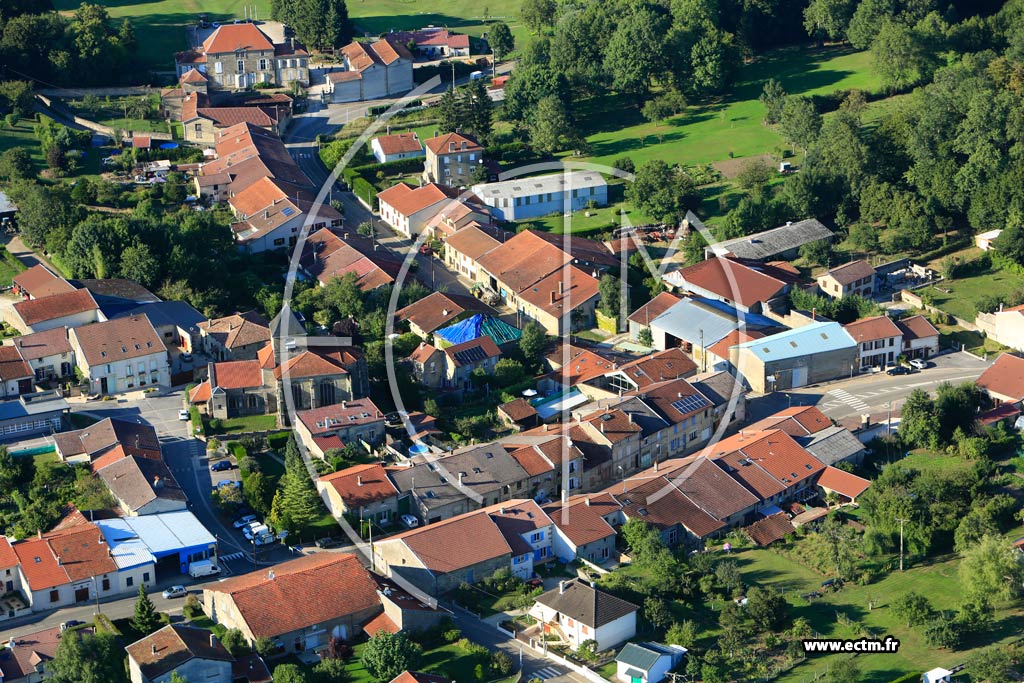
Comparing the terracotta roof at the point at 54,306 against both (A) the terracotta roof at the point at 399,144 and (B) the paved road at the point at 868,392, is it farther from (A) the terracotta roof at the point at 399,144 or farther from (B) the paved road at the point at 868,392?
(B) the paved road at the point at 868,392

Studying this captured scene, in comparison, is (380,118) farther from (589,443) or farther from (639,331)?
(589,443)

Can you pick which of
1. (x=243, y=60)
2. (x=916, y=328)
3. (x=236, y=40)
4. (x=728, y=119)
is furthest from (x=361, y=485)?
(x=236, y=40)

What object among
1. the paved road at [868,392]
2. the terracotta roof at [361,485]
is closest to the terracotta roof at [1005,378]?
→ the paved road at [868,392]

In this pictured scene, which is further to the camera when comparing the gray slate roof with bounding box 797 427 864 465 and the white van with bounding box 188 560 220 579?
the gray slate roof with bounding box 797 427 864 465

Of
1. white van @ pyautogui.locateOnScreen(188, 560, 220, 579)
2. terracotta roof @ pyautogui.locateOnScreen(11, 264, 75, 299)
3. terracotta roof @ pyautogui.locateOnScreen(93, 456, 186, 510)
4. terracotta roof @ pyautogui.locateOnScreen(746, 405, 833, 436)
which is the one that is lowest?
white van @ pyautogui.locateOnScreen(188, 560, 220, 579)

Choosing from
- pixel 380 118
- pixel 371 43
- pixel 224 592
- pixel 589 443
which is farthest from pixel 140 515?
pixel 371 43

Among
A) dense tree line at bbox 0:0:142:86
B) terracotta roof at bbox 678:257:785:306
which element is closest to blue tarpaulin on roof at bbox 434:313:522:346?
terracotta roof at bbox 678:257:785:306

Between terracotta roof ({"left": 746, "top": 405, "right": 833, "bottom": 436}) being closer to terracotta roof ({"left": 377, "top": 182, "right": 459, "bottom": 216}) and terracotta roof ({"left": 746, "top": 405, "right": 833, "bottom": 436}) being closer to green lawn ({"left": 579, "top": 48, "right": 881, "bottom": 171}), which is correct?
terracotta roof ({"left": 377, "top": 182, "right": 459, "bottom": 216})
